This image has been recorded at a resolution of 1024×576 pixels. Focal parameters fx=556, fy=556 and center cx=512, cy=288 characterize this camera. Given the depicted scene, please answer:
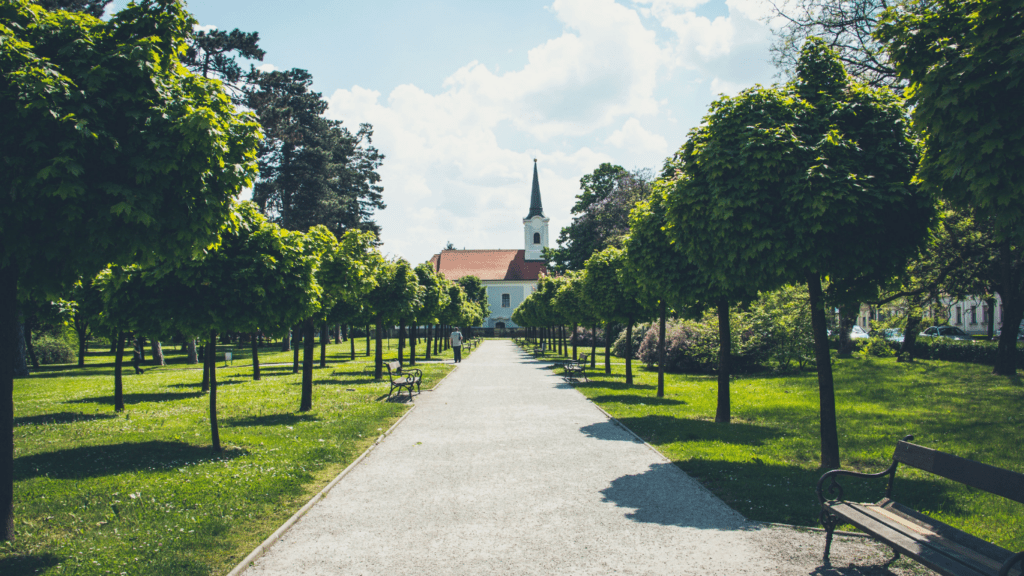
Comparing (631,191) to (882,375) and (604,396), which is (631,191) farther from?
(604,396)

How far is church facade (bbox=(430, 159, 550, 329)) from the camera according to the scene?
3590 inches

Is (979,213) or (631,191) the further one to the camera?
(631,191)

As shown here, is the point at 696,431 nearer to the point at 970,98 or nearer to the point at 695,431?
the point at 695,431

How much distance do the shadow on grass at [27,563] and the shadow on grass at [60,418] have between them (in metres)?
9.02

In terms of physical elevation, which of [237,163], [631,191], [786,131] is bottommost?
[237,163]

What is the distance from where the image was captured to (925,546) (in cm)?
416

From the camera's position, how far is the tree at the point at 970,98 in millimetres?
4695

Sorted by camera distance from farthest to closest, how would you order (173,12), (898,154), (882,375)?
(882,375) → (898,154) → (173,12)

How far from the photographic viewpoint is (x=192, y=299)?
8.98 m

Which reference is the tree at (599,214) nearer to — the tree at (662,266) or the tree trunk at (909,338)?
the tree trunk at (909,338)

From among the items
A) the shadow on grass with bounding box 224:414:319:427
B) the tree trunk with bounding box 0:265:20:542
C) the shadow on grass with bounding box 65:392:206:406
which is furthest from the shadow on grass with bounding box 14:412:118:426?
the tree trunk with bounding box 0:265:20:542

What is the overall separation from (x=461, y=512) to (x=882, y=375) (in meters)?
20.2

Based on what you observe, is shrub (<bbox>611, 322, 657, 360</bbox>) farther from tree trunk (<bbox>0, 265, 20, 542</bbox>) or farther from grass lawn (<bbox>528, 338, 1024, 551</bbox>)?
tree trunk (<bbox>0, 265, 20, 542</bbox>)

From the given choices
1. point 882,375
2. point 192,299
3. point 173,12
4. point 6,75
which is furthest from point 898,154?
point 882,375
